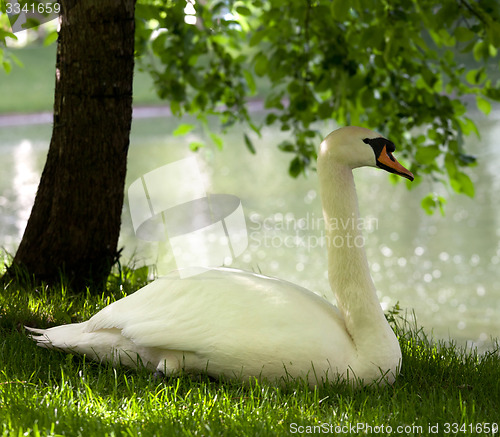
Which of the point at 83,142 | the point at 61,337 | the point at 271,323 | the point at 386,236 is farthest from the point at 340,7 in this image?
the point at 386,236

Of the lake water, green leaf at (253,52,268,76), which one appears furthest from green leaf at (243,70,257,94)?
the lake water

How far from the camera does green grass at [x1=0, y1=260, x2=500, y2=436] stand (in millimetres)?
2518

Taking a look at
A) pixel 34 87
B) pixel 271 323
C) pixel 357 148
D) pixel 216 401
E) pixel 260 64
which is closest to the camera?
pixel 216 401

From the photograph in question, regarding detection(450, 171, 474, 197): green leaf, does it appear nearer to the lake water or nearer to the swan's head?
the lake water

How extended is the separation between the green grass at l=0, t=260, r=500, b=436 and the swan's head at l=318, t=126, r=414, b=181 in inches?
37.1

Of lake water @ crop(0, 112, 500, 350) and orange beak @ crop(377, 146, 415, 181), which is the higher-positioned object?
orange beak @ crop(377, 146, 415, 181)

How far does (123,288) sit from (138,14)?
177 centimetres

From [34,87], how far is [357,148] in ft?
118

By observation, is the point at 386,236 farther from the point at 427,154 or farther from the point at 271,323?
the point at 271,323

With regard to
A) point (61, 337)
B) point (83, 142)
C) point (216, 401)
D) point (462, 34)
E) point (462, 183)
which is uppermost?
point (462, 34)

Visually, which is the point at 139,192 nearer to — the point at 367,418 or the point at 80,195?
the point at 80,195

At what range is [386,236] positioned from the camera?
10.5m

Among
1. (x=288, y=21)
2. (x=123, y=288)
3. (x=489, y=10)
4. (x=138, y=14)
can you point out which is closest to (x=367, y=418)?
(x=123, y=288)

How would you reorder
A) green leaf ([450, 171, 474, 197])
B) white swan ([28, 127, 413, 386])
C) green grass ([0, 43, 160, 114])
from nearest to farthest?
1. white swan ([28, 127, 413, 386])
2. green leaf ([450, 171, 474, 197])
3. green grass ([0, 43, 160, 114])
